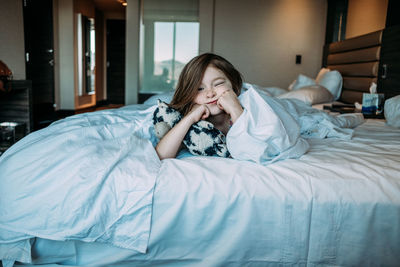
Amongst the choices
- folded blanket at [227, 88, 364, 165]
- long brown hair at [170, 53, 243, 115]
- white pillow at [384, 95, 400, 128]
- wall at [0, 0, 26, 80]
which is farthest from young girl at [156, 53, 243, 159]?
wall at [0, 0, 26, 80]

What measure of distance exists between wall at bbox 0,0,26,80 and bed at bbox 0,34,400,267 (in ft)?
13.6

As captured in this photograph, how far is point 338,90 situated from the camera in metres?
3.52

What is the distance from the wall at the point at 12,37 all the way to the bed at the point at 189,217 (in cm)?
415

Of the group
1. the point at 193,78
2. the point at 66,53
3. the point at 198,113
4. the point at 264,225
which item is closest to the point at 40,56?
the point at 66,53

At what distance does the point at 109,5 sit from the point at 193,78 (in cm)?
751

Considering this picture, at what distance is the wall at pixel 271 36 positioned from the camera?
15.0 ft

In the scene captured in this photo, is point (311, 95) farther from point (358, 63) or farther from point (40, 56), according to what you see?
point (40, 56)

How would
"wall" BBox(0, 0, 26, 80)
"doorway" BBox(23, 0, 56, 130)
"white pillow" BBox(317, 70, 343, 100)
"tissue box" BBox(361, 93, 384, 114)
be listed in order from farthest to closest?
"doorway" BBox(23, 0, 56, 130), "wall" BBox(0, 0, 26, 80), "white pillow" BBox(317, 70, 343, 100), "tissue box" BBox(361, 93, 384, 114)

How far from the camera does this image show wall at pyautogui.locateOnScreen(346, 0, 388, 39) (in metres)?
2.92

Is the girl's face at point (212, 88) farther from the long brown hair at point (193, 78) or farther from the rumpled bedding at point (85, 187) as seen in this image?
the rumpled bedding at point (85, 187)

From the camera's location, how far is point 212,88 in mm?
1330

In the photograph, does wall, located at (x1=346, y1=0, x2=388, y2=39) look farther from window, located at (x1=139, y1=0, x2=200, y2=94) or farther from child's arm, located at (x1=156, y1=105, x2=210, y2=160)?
child's arm, located at (x1=156, y1=105, x2=210, y2=160)

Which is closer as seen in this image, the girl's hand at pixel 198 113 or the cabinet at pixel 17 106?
the girl's hand at pixel 198 113

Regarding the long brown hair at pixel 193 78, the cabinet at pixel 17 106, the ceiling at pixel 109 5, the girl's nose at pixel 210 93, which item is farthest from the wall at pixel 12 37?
the girl's nose at pixel 210 93
